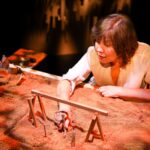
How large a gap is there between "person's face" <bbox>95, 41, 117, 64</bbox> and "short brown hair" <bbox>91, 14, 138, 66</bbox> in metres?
0.03

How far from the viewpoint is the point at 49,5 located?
5.21m

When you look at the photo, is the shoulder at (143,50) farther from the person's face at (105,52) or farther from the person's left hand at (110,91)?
the person's left hand at (110,91)

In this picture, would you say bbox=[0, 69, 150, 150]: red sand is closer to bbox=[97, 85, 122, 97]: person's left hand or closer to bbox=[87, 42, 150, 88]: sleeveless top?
bbox=[97, 85, 122, 97]: person's left hand

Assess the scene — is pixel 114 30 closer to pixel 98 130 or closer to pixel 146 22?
pixel 98 130

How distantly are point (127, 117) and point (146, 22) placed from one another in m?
2.76

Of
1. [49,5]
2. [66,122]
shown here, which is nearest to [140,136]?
[66,122]

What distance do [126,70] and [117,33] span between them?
442 millimetres

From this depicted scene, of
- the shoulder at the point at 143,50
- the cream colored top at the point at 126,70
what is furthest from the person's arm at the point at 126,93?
the shoulder at the point at 143,50

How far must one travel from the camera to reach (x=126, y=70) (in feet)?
10.3

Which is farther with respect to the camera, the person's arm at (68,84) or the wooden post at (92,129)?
the person's arm at (68,84)

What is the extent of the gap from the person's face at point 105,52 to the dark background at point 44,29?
2134mm

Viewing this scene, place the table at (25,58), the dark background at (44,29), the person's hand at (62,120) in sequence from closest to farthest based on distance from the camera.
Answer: the person's hand at (62,120), the table at (25,58), the dark background at (44,29)

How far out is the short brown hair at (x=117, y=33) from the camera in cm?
283

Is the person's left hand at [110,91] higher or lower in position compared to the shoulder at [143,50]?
lower
